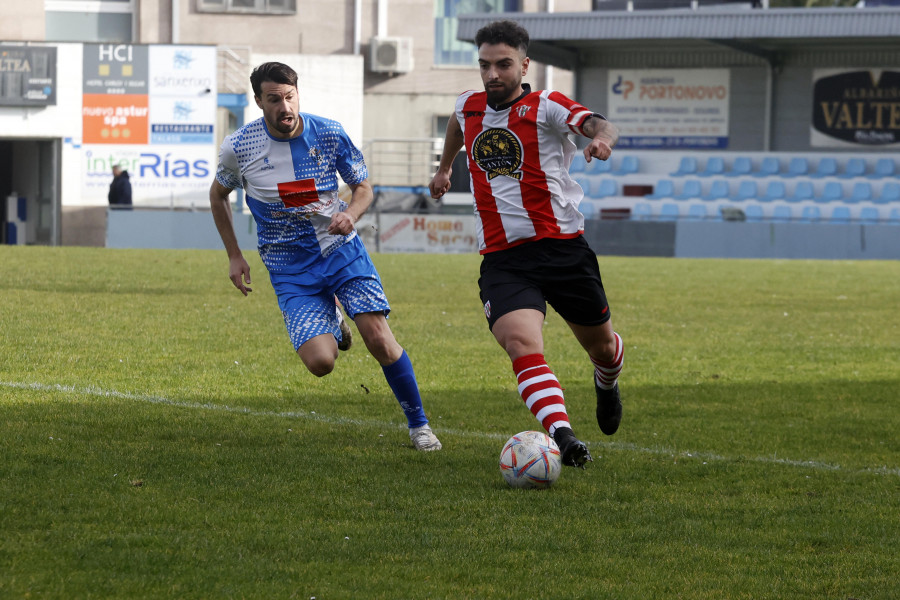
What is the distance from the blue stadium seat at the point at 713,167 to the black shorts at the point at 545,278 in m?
25.9

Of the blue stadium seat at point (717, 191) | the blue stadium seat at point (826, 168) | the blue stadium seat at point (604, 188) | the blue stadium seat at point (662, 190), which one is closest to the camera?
the blue stadium seat at point (717, 191)

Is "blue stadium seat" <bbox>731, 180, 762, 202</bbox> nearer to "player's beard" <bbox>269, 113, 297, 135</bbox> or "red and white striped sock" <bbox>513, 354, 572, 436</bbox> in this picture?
"player's beard" <bbox>269, 113, 297, 135</bbox>

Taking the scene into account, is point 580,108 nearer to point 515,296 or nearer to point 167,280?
point 515,296

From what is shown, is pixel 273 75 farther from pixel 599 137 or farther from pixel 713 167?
pixel 713 167

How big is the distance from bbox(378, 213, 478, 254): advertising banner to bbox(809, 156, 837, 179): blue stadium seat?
9099 millimetres

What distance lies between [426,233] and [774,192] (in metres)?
8.63

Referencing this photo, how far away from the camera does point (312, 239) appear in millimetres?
6035

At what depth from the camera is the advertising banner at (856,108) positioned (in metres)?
30.7

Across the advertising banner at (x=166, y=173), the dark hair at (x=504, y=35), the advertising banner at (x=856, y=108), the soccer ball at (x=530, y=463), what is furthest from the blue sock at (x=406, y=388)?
the advertising banner at (x=856, y=108)

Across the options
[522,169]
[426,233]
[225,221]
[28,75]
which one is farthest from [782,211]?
[522,169]

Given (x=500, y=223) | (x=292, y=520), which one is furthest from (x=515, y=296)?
(x=292, y=520)

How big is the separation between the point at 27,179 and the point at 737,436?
31.0m

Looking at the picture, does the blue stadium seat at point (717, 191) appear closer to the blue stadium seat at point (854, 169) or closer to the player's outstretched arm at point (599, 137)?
the blue stadium seat at point (854, 169)

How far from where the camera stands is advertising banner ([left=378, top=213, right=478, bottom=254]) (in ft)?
88.2
